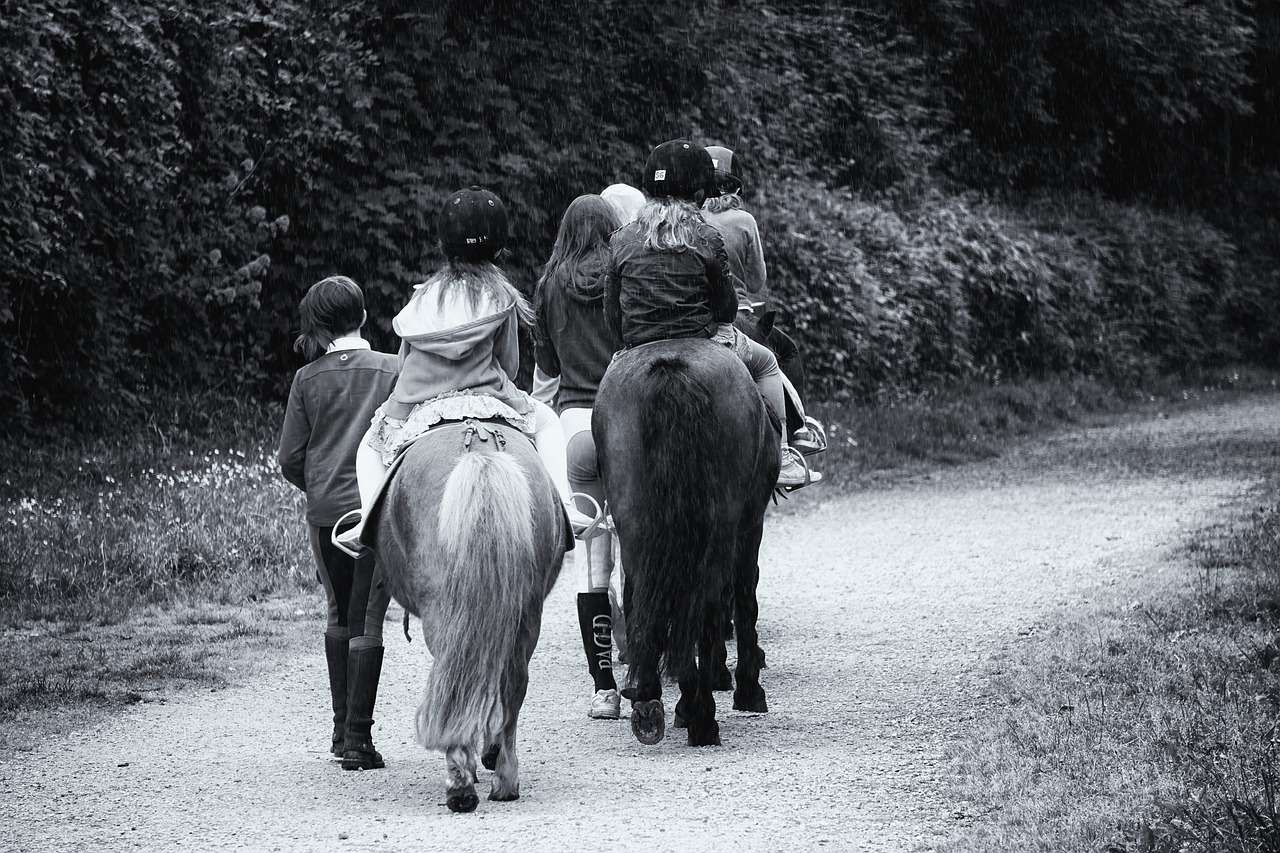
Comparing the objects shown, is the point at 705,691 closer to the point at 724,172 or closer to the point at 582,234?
the point at 582,234

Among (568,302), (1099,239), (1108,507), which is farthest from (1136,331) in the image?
(568,302)

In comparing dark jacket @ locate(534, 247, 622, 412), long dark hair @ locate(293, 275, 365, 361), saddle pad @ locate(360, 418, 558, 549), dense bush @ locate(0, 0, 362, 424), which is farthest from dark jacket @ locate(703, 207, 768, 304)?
dense bush @ locate(0, 0, 362, 424)

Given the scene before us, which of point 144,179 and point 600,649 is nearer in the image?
point 600,649

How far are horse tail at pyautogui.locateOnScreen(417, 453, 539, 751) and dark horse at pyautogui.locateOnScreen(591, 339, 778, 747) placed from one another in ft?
3.20

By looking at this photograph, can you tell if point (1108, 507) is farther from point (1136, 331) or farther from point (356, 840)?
point (1136, 331)

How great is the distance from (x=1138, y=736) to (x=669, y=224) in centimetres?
252

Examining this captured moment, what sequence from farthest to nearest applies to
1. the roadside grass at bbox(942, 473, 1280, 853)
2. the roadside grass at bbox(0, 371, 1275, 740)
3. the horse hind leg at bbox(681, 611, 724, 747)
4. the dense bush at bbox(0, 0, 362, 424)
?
1. the dense bush at bbox(0, 0, 362, 424)
2. the roadside grass at bbox(0, 371, 1275, 740)
3. the horse hind leg at bbox(681, 611, 724, 747)
4. the roadside grass at bbox(942, 473, 1280, 853)

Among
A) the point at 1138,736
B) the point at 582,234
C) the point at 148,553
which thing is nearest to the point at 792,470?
the point at 582,234

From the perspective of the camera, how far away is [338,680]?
5.95 meters

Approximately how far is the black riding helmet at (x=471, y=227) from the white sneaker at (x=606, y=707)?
195 centimetres

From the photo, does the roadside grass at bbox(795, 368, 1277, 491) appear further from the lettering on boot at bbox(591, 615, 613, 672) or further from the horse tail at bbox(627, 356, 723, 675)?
the horse tail at bbox(627, 356, 723, 675)

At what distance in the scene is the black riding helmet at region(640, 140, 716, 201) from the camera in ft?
20.6

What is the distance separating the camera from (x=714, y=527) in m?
6.04

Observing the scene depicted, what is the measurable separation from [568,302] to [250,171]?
901cm
